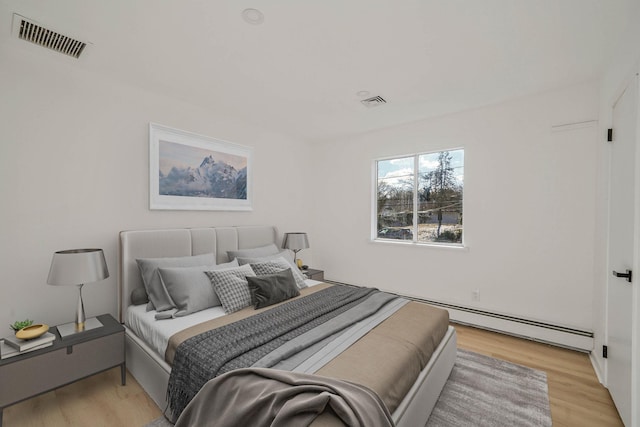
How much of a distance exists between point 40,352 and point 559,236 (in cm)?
438

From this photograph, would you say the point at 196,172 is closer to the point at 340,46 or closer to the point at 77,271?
the point at 77,271

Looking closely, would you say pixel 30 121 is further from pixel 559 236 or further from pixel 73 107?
pixel 559 236

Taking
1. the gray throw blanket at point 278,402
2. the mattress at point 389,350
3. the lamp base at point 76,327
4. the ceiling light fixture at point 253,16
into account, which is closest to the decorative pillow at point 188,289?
the mattress at point 389,350

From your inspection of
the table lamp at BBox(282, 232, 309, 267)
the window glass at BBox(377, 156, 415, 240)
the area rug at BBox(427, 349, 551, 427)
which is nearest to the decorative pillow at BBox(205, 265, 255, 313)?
the table lamp at BBox(282, 232, 309, 267)

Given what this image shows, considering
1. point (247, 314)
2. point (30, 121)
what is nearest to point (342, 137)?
point (247, 314)

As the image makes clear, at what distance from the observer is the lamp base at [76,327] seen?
201cm

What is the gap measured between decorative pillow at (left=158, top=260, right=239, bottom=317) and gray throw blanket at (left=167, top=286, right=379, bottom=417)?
1.59ft

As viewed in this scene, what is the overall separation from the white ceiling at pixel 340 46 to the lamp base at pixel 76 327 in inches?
83.7

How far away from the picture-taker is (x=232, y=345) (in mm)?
1636

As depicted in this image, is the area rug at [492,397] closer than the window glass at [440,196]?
Yes

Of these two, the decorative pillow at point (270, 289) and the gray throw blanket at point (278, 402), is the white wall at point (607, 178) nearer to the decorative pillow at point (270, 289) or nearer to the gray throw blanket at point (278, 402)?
the gray throw blanket at point (278, 402)

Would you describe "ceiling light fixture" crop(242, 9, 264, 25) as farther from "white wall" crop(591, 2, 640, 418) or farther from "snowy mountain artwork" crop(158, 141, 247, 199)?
"white wall" crop(591, 2, 640, 418)

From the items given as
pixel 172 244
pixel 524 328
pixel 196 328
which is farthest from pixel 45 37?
pixel 524 328

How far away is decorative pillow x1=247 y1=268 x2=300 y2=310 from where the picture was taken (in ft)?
7.65
